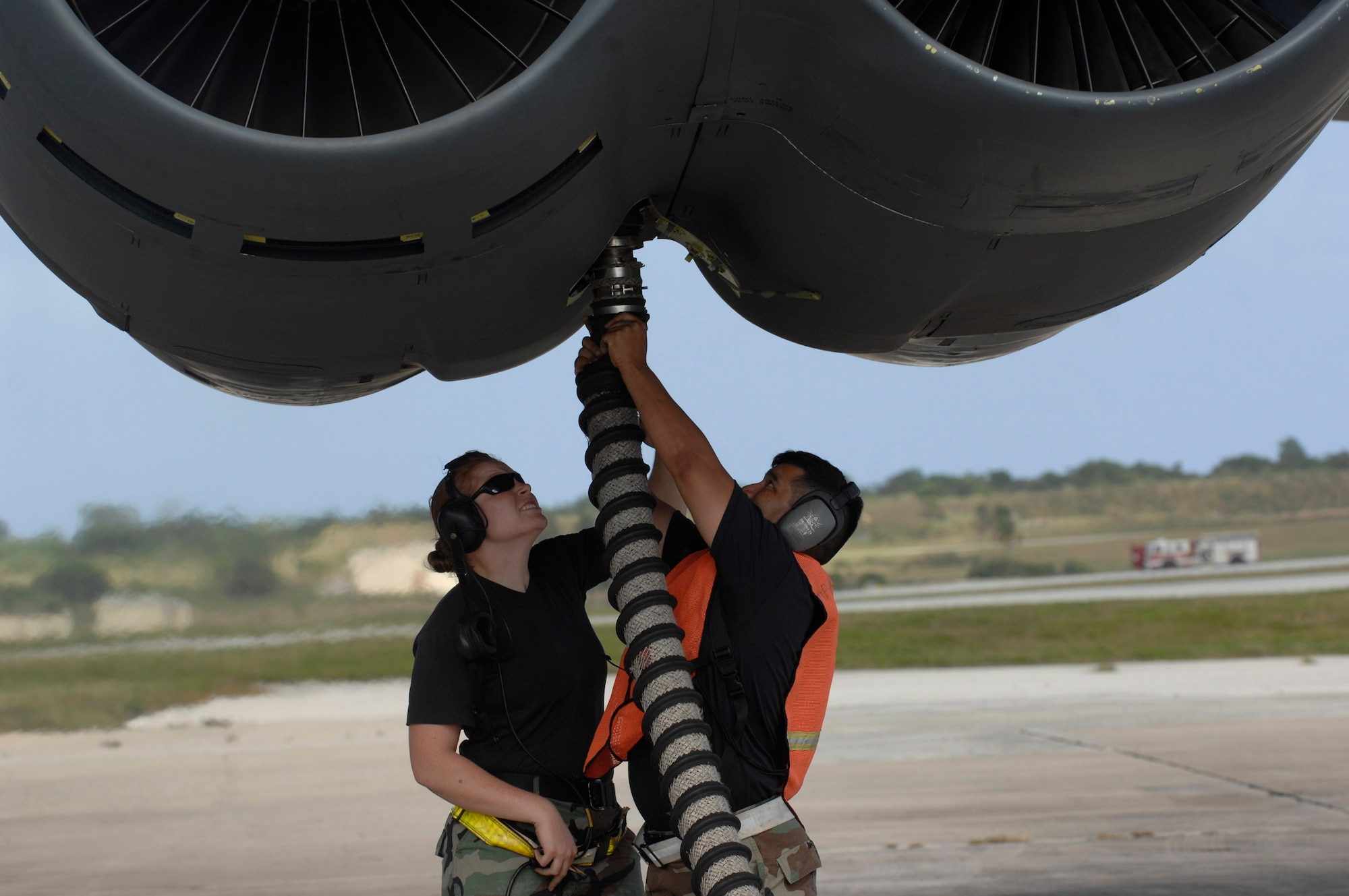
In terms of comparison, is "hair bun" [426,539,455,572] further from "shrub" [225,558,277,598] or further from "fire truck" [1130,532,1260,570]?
"fire truck" [1130,532,1260,570]

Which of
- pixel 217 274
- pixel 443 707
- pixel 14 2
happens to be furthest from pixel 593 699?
pixel 14 2

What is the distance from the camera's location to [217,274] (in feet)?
6.64

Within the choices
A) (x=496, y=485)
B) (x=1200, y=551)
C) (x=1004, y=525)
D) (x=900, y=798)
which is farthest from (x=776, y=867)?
(x=1200, y=551)

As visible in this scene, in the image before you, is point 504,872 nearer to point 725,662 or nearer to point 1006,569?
point 725,662

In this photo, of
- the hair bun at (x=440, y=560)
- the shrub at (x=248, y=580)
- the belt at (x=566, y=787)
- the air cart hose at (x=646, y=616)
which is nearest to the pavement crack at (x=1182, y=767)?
the belt at (x=566, y=787)

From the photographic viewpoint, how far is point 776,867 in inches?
96.7

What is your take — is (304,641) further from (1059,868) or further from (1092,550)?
(1092,550)

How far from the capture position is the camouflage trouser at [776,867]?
8.04 feet

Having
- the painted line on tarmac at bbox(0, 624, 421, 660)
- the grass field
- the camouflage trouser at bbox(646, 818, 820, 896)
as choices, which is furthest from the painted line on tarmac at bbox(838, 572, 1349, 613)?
the camouflage trouser at bbox(646, 818, 820, 896)

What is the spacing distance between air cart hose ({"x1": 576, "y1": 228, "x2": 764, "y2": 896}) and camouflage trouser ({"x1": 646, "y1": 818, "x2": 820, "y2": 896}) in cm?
17

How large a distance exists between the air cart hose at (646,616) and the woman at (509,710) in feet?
1.01

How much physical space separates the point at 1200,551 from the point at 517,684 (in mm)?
48106

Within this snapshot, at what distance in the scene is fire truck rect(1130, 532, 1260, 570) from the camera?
44406 mm

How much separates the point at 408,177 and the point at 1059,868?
554 cm
